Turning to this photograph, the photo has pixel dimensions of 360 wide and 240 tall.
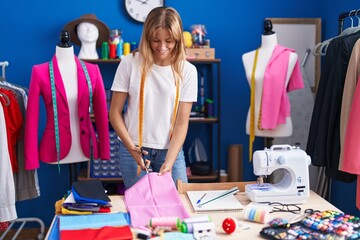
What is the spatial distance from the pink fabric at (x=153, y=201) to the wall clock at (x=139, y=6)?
2.18 metres

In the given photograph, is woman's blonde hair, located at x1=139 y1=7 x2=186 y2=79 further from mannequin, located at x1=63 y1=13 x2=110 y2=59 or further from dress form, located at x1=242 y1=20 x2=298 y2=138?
mannequin, located at x1=63 y1=13 x2=110 y2=59

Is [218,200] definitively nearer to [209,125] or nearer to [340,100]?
[340,100]

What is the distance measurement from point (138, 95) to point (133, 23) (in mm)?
1834

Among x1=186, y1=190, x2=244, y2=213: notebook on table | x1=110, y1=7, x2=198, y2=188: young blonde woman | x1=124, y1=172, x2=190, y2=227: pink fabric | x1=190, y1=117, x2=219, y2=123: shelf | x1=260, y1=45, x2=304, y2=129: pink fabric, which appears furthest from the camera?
x1=190, y1=117, x2=219, y2=123: shelf

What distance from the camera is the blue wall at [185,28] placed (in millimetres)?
3883

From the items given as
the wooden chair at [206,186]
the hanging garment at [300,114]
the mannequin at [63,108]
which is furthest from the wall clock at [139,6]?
the wooden chair at [206,186]

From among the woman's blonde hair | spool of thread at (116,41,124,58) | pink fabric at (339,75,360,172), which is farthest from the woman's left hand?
spool of thread at (116,41,124,58)

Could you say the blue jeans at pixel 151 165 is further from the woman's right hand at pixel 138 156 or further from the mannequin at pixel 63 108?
the mannequin at pixel 63 108

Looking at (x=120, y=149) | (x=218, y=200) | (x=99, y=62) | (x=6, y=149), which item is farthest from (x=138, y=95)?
(x=99, y=62)

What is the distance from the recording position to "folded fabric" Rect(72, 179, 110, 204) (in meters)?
1.86

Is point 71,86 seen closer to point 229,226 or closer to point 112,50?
point 112,50

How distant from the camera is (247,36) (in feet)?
13.3

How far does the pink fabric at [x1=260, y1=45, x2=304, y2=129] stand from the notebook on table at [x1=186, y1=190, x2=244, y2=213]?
1345 mm

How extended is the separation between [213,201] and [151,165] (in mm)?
495
